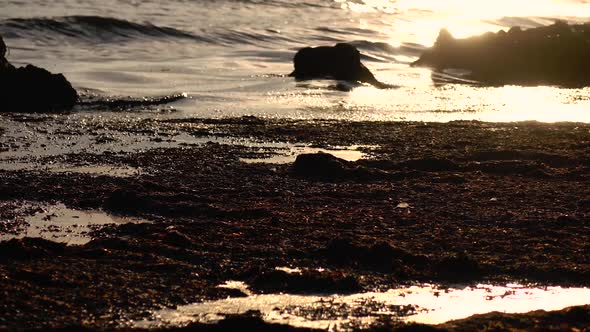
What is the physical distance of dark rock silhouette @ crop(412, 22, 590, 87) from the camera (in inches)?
595

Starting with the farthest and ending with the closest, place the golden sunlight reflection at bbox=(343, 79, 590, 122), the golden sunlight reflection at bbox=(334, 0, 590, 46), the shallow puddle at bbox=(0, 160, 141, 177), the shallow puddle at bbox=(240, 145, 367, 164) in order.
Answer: the golden sunlight reflection at bbox=(334, 0, 590, 46) < the golden sunlight reflection at bbox=(343, 79, 590, 122) < the shallow puddle at bbox=(240, 145, 367, 164) < the shallow puddle at bbox=(0, 160, 141, 177)

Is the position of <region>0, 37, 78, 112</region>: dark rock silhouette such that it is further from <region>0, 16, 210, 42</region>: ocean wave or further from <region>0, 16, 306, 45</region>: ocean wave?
<region>0, 16, 210, 42</region>: ocean wave

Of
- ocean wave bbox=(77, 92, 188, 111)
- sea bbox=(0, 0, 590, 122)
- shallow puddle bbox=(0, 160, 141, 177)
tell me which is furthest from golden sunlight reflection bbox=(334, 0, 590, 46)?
shallow puddle bbox=(0, 160, 141, 177)

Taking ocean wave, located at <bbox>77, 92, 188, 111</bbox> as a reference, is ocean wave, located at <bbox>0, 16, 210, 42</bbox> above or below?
above

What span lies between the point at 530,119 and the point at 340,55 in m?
4.70

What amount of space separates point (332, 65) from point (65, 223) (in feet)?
30.0

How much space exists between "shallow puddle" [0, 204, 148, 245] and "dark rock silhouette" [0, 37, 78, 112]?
4493 mm

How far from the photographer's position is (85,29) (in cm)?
1956

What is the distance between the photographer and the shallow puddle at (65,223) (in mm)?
5015

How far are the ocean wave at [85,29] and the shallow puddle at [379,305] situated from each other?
15.0 metres

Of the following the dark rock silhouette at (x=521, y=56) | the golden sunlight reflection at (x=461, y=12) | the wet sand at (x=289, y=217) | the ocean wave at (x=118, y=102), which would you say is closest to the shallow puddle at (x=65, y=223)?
the wet sand at (x=289, y=217)

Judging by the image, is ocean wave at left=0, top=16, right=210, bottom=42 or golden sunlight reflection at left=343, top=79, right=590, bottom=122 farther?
ocean wave at left=0, top=16, right=210, bottom=42

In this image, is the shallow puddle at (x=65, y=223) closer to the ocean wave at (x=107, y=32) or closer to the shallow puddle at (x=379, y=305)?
the shallow puddle at (x=379, y=305)

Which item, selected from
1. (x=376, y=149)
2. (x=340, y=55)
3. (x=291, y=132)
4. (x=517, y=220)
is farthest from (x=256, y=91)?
(x=517, y=220)
